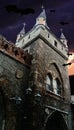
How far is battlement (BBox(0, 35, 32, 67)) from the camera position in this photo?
31.9 ft

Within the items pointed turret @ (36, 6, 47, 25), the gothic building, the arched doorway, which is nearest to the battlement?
the gothic building

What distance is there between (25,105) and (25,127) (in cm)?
114

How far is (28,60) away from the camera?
36.3 ft

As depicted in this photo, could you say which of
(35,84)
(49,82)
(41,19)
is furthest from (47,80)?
(41,19)

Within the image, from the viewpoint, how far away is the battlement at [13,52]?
383 inches

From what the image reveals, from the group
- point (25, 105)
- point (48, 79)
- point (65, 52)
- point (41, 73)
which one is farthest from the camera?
point (65, 52)

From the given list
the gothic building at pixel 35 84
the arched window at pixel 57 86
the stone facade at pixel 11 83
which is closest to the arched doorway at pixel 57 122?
the gothic building at pixel 35 84

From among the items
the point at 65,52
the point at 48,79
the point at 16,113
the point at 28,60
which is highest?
the point at 65,52

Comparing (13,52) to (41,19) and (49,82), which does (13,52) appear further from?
(41,19)

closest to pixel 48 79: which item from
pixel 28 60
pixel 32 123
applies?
pixel 28 60

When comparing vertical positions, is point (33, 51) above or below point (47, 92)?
above

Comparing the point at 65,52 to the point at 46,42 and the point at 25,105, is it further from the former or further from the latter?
the point at 25,105

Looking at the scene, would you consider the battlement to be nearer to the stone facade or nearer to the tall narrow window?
the stone facade

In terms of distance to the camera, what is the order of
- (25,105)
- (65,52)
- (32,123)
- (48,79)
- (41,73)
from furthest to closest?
(65,52)
(48,79)
(41,73)
(25,105)
(32,123)
